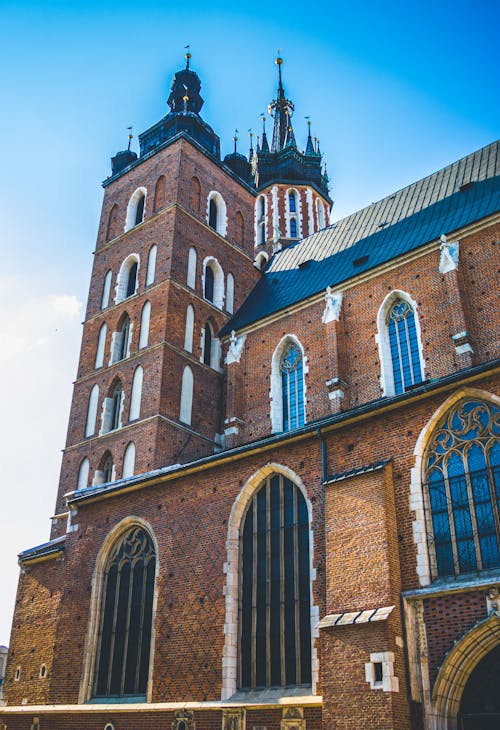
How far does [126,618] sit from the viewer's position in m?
16.2

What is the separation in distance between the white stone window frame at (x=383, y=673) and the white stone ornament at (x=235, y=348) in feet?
46.5

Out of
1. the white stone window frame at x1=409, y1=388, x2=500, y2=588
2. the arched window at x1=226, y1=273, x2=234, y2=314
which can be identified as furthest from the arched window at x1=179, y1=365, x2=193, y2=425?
the white stone window frame at x1=409, y1=388, x2=500, y2=588

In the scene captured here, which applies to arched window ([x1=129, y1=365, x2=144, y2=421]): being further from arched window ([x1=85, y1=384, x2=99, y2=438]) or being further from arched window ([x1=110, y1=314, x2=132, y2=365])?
arched window ([x1=85, y1=384, x2=99, y2=438])

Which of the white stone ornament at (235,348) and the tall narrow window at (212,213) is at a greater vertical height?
the tall narrow window at (212,213)

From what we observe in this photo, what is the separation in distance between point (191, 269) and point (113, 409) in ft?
19.5

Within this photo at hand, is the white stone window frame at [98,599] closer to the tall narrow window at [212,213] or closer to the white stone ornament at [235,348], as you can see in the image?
the white stone ornament at [235,348]

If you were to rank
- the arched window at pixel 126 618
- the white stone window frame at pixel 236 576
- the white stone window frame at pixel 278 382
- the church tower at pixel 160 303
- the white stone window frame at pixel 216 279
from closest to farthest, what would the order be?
the white stone window frame at pixel 236 576 < the arched window at pixel 126 618 < the white stone window frame at pixel 278 382 < the church tower at pixel 160 303 < the white stone window frame at pixel 216 279

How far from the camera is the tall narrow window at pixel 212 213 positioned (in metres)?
28.8

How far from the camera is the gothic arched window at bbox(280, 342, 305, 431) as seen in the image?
21.8m

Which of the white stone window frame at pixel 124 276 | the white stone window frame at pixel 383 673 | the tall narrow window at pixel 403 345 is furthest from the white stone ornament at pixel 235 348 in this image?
the white stone window frame at pixel 383 673

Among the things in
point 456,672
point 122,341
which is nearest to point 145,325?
point 122,341

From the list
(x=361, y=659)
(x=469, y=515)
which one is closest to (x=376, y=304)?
(x=469, y=515)

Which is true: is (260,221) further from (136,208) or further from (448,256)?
→ (448,256)

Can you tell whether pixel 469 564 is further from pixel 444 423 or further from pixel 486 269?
pixel 486 269
